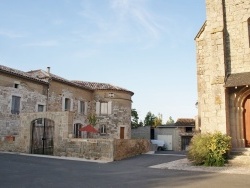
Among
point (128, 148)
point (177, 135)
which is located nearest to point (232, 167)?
point (128, 148)

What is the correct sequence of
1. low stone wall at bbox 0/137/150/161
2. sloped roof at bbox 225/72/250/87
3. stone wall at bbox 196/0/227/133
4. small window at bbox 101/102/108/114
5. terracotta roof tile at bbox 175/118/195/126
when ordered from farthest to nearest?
terracotta roof tile at bbox 175/118/195/126 < small window at bbox 101/102/108/114 < low stone wall at bbox 0/137/150/161 < stone wall at bbox 196/0/227/133 < sloped roof at bbox 225/72/250/87

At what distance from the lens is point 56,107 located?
24484 millimetres

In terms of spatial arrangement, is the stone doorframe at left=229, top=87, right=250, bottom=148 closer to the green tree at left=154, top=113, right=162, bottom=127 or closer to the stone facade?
the stone facade

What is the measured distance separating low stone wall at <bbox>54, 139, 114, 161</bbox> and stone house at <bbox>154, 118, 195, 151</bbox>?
20.7 meters

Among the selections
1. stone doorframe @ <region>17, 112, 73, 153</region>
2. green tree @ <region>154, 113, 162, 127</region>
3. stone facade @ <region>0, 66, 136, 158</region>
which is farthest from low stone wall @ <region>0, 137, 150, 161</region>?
green tree @ <region>154, 113, 162, 127</region>

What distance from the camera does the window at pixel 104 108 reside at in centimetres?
2858

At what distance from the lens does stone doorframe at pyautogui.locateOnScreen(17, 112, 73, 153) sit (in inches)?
603

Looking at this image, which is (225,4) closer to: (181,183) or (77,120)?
(181,183)

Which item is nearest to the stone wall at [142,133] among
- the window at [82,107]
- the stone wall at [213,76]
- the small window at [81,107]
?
the window at [82,107]

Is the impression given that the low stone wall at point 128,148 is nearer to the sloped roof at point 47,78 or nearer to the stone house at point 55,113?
the stone house at point 55,113

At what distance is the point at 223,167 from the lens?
10.6 meters

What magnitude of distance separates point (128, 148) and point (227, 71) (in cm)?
667

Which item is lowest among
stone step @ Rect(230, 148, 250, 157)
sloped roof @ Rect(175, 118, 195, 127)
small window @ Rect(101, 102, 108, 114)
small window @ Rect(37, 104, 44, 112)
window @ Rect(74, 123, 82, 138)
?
stone step @ Rect(230, 148, 250, 157)

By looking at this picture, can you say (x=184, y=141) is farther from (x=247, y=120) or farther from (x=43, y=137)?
(x=43, y=137)
